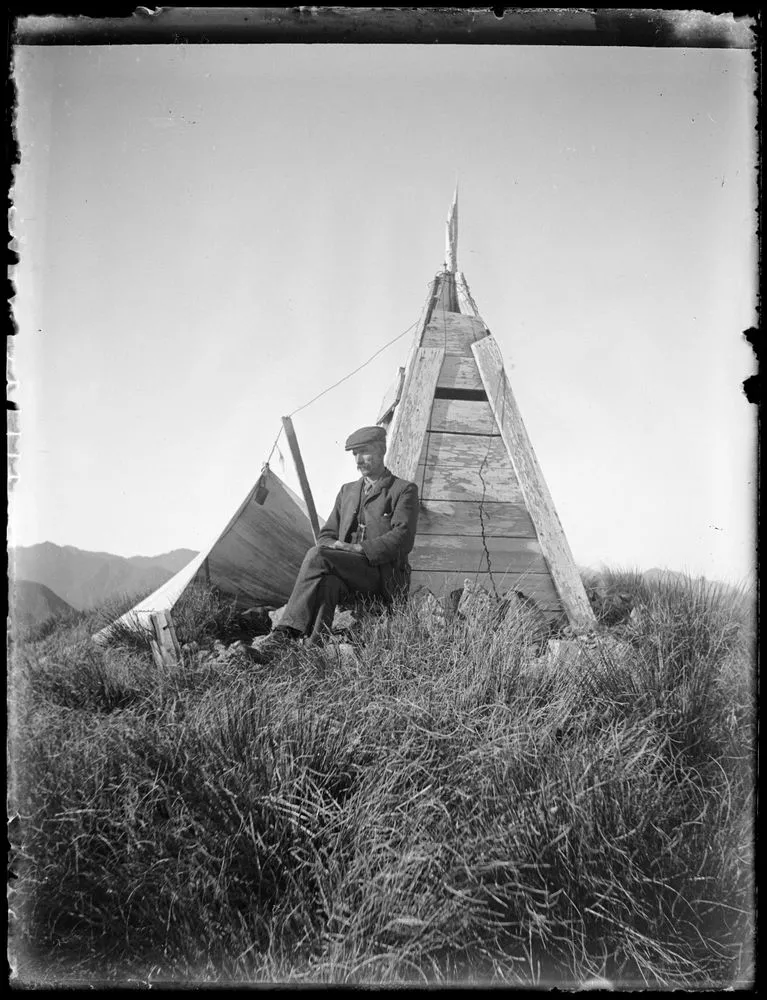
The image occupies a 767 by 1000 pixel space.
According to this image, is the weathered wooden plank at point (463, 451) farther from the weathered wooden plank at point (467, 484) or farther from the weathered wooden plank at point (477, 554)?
the weathered wooden plank at point (477, 554)

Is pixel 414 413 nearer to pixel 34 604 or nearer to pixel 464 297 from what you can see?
pixel 464 297

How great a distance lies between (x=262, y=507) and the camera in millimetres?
5332

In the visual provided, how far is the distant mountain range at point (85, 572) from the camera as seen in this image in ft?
8.36

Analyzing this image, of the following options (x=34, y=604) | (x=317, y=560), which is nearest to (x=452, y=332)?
(x=317, y=560)

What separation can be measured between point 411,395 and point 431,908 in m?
3.31

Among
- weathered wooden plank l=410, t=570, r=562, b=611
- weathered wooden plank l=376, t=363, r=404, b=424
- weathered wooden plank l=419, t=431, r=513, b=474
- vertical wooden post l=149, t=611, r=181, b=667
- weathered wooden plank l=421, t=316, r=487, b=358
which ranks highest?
weathered wooden plank l=421, t=316, r=487, b=358

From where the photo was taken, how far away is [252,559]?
495 cm

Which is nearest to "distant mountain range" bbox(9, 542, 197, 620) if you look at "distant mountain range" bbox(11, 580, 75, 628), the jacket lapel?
"distant mountain range" bbox(11, 580, 75, 628)

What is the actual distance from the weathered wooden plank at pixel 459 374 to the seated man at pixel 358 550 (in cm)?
96

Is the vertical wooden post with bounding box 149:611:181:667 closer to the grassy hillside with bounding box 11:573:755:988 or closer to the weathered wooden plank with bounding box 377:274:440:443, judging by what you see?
the grassy hillside with bounding box 11:573:755:988

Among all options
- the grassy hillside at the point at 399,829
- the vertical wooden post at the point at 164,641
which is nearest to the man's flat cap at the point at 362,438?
the vertical wooden post at the point at 164,641

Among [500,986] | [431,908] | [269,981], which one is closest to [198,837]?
[269,981]

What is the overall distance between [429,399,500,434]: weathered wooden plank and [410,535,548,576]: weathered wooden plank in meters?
0.75

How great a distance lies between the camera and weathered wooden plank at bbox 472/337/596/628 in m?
4.22
